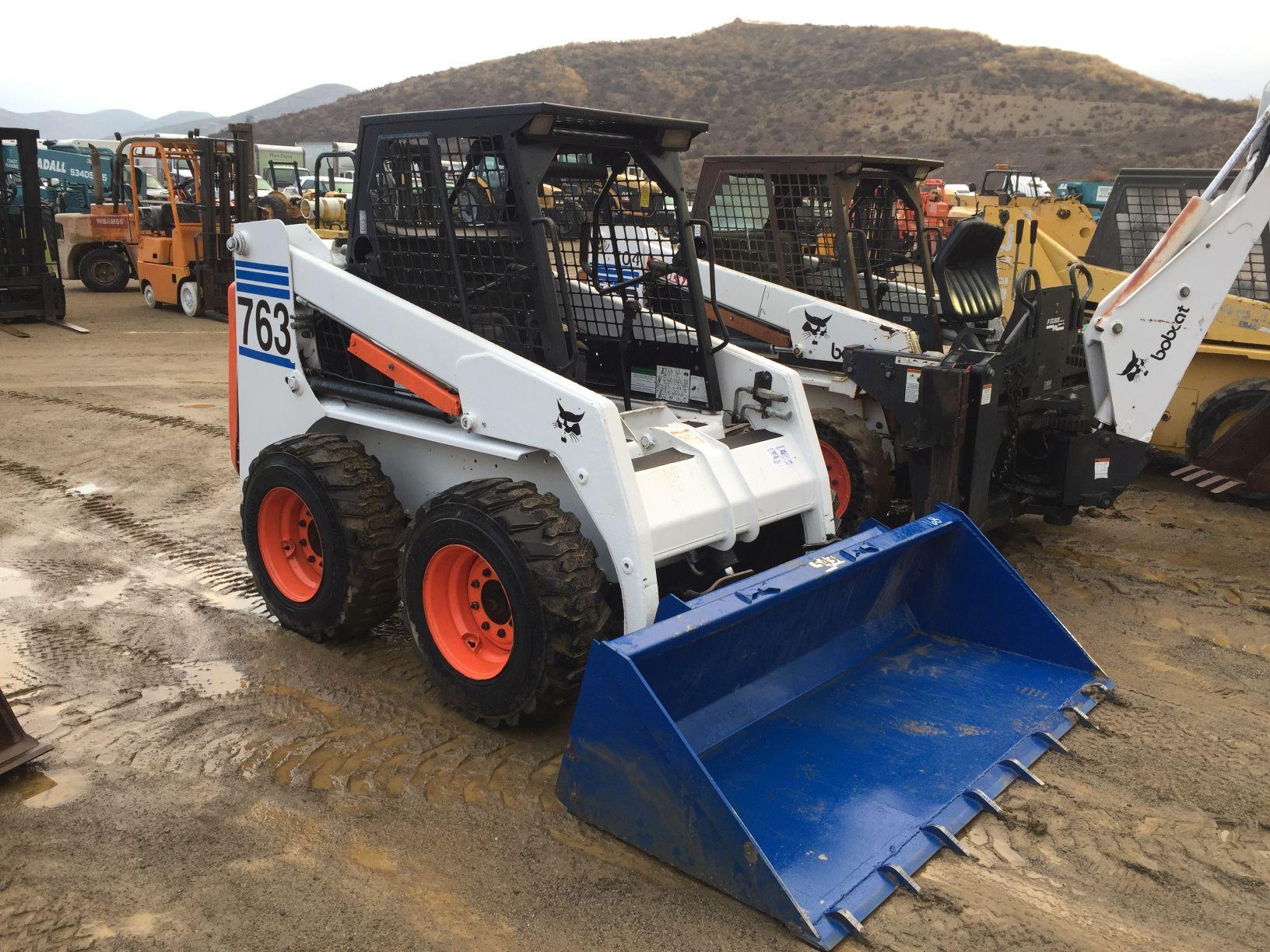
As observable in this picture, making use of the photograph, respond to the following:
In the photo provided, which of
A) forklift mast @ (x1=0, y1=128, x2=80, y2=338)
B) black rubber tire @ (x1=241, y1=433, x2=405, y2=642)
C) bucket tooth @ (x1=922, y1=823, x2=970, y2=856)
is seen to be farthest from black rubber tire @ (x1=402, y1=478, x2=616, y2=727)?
forklift mast @ (x1=0, y1=128, x2=80, y2=338)

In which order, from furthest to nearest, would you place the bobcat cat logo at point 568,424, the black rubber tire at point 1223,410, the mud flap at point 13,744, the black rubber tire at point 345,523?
1. the black rubber tire at point 1223,410
2. the black rubber tire at point 345,523
3. the bobcat cat logo at point 568,424
4. the mud flap at point 13,744

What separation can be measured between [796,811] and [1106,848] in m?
0.95

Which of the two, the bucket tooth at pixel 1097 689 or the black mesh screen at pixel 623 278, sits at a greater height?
the black mesh screen at pixel 623 278

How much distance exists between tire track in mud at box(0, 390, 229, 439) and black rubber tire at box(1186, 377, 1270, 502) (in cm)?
722

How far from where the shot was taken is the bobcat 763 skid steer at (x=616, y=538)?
10.7ft

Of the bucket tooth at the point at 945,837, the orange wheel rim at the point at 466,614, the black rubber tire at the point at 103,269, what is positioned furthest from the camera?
the black rubber tire at the point at 103,269

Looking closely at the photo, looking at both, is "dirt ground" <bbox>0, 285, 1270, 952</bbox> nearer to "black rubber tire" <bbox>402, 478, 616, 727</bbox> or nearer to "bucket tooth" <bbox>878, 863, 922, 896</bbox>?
"bucket tooth" <bbox>878, 863, 922, 896</bbox>

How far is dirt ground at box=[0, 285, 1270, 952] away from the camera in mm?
2939

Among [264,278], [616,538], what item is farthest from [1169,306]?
[264,278]

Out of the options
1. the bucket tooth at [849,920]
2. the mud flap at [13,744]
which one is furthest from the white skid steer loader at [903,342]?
the mud flap at [13,744]

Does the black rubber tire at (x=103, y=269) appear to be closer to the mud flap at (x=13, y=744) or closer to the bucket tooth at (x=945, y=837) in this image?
the mud flap at (x=13, y=744)

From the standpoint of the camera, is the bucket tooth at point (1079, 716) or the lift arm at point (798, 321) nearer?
the bucket tooth at point (1079, 716)

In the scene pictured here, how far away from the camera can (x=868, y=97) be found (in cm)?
5819

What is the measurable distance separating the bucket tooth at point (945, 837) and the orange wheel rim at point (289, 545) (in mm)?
2799
